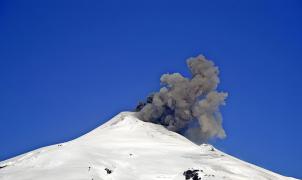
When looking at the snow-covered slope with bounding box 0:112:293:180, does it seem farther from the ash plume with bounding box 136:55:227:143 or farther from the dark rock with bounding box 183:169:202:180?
the ash plume with bounding box 136:55:227:143

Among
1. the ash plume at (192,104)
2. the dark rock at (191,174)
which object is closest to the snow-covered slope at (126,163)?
the dark rock at (191,174)

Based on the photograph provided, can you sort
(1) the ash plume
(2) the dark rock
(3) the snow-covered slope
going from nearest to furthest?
(3) the snow-covered slope → (2) the dark rock → (1) the ash plume

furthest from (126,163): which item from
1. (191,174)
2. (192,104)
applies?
(192,104)

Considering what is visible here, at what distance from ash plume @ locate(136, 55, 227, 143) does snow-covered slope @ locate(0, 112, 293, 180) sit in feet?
88.1

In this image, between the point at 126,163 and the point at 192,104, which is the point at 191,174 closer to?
the point at 126,163

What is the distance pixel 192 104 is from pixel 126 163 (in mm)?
65113

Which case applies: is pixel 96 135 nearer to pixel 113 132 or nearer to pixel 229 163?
pixel 113 132

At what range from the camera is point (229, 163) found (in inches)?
4611

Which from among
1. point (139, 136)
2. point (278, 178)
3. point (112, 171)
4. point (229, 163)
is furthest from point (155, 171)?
point (139, 136)

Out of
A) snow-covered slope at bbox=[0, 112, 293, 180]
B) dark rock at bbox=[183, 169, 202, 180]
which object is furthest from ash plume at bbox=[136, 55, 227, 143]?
dark rock at bbox=[183, 169, 202, 180]

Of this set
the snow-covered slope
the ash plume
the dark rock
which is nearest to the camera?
the snow-covered slope

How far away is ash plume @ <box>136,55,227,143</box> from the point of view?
171 meters

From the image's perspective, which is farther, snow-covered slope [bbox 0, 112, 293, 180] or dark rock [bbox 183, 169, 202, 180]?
dark rock [bbox 183, 169, 202, 180]

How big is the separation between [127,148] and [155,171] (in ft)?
71.3
